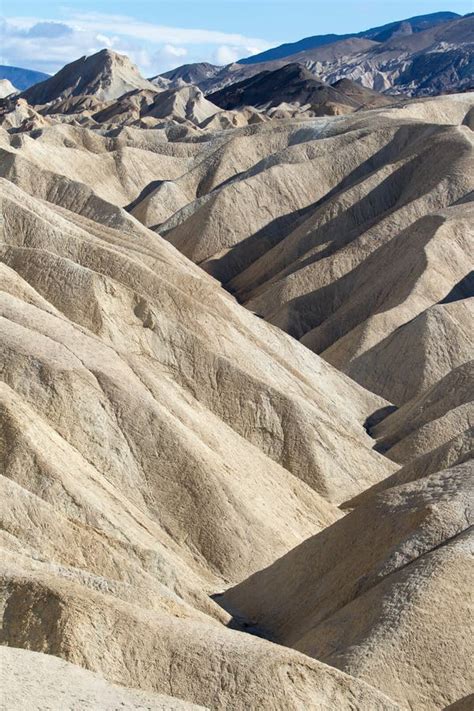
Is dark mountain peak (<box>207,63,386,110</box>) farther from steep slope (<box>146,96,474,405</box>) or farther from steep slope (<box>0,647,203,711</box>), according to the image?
steep slope (<box>0,647,203,711</box>)

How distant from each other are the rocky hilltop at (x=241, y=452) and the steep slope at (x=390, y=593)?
0.19 feet

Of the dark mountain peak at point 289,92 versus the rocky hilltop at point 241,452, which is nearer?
the rocky hilltop at point 241,452

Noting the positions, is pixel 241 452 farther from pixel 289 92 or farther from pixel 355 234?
pixel 289 92

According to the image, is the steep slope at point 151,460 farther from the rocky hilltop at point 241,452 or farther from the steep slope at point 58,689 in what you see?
the steep slope at point 58,689

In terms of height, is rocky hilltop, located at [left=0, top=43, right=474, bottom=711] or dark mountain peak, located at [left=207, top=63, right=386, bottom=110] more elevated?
dark mountain peak, located at [left=207, top=63, right=386, bottom=110]

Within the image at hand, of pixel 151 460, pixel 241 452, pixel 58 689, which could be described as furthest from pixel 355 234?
pixel 58 689

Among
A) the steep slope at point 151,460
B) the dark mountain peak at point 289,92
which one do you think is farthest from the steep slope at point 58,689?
the dark mountain peak at point 289,92

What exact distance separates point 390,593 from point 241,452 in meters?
11.9

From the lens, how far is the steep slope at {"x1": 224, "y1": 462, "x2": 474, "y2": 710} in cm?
2384

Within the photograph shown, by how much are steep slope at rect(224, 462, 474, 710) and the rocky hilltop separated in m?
0.06

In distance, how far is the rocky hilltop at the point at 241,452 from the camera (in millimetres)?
20141

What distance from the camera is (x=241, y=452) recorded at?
121ft

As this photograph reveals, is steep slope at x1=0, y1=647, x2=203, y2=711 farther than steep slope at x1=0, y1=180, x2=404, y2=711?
No

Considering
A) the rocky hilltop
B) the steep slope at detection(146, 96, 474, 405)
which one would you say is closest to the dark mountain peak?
the steep slope at detection(146, 96, 474, 405)
